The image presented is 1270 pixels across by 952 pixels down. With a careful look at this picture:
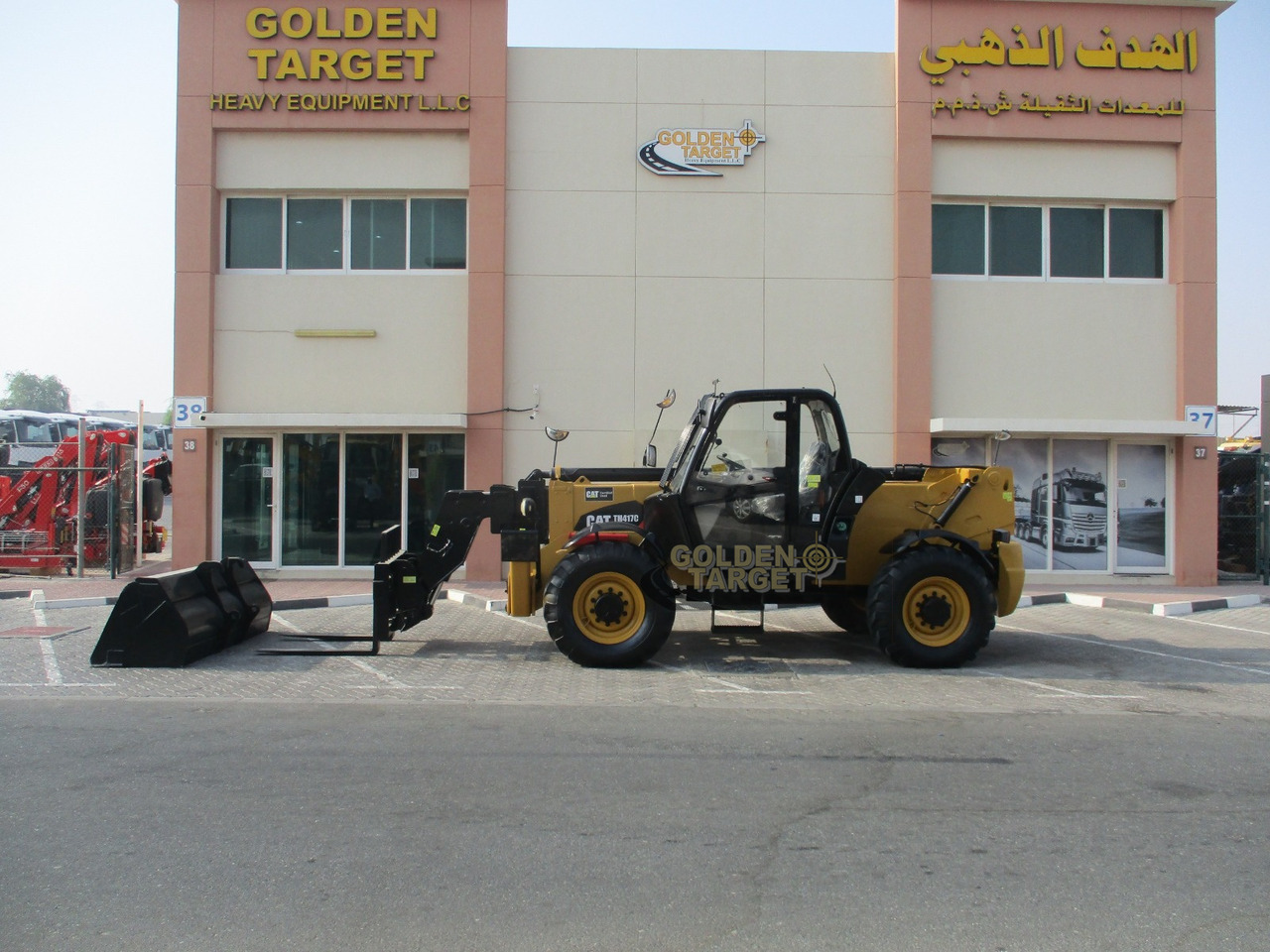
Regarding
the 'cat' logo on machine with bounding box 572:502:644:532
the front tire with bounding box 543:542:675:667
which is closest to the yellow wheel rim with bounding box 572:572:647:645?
the front tire with bounding box 543:542:675:667

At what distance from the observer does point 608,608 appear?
9.48 m

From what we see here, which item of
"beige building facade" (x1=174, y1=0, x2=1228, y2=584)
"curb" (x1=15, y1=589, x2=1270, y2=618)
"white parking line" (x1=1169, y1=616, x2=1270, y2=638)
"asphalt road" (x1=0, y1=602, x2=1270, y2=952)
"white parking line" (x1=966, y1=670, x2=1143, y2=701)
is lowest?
"asphalt road" (x1=0, y1=602, x2=1270, y2=952)

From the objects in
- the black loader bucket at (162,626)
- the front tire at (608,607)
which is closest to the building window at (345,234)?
the black loader bucket at (162,626)

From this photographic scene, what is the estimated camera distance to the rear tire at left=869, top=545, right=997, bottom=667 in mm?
9523

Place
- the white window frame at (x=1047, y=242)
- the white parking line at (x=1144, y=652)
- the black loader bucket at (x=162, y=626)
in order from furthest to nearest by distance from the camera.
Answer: the white window frame at (x=1047, y=242) → the white parking line at (x=1144, y=652) → the black loader bucket at (x=162, y=626)

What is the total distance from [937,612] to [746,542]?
187cm

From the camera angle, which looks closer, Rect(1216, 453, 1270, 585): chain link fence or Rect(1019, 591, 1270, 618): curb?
Rect(1019, 591, 1270, 618): curb

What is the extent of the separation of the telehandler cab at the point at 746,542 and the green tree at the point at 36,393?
114002 mm

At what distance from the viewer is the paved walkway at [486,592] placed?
13.8m

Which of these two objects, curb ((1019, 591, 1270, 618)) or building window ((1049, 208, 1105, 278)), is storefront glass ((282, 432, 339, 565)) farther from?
building window ((1049, 208, 1105, 278))

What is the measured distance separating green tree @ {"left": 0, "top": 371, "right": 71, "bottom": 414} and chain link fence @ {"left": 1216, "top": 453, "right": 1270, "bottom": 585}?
4484 inches

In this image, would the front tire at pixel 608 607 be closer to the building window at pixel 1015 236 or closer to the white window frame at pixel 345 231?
the white window frame at pixel 345 231

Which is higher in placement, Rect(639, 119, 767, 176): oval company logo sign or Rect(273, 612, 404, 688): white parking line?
Rect(639, 119, 767, 176): oval company logo sign

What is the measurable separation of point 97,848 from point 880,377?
13.7 m
